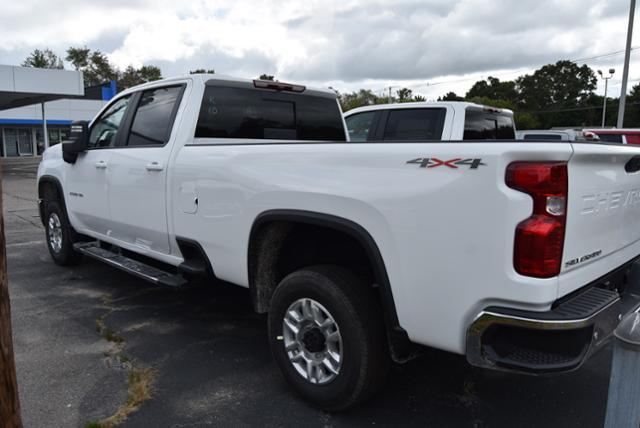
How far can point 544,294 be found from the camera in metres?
2.22

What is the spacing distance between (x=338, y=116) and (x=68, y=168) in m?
2.93

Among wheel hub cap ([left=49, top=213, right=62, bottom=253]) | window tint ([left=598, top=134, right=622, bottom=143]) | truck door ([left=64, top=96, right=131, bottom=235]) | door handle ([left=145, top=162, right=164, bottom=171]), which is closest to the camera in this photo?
door handle ([left=145, top=162, right=164, bottom=171])

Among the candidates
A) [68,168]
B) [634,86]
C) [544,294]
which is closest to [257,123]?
[68,168]

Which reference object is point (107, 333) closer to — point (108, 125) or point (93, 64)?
point (108, 125)

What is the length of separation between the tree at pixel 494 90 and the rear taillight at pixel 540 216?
84018 millimetres

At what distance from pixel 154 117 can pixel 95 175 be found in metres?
1.00

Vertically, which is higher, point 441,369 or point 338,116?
point 338,116

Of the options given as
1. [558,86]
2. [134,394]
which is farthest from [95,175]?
[558,86]

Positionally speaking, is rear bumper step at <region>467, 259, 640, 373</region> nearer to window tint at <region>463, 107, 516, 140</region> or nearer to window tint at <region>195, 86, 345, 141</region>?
window tint at <region>195, 86, 345, 141</region>

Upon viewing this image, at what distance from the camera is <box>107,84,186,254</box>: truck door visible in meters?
4.18

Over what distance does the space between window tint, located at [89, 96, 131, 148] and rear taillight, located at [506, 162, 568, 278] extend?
3.99m

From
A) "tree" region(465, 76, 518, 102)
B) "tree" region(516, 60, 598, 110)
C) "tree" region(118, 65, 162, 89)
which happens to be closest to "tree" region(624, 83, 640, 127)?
"tree" region(516, 60, 598, 110)

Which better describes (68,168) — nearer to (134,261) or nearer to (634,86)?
(134,261)

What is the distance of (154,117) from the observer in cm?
458
